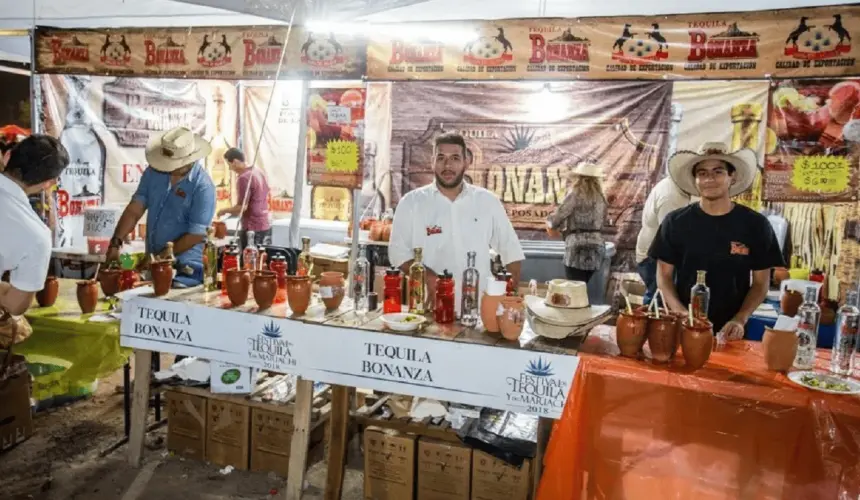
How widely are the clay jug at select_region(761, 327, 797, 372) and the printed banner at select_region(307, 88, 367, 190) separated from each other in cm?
301

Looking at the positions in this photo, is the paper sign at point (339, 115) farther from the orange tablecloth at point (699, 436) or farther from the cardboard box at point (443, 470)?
the orange tablecloth at point (699, 436)

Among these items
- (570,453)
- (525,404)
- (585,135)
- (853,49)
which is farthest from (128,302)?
(585,135)

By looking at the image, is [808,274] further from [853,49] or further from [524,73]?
[524,73]

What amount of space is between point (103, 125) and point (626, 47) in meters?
5.48

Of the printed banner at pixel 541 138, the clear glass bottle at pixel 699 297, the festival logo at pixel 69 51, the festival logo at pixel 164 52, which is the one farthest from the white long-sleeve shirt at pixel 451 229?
the festival logo at pixel 69 51

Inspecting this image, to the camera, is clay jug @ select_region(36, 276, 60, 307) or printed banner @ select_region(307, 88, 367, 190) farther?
printed banner @ select_region(307, 88, 367, 190)

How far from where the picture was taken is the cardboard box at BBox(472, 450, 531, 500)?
291 centimetres

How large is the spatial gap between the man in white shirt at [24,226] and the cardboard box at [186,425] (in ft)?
3.34

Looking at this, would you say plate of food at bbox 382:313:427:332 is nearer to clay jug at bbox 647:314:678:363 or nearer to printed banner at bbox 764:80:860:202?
clay jug at bbox 647:314:678:363

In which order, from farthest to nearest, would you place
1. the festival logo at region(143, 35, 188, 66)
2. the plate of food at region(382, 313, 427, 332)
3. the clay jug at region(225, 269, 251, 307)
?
the festival logo at region(143, 35, 188, 66) < the clay jug at region(225, 269, 251, 307) < the plate of food at region(382, 313, 427, 332)

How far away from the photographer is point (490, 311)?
2684 millimetres

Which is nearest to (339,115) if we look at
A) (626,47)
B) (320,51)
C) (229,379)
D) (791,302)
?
(320,51)

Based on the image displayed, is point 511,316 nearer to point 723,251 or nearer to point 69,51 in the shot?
point 723,251

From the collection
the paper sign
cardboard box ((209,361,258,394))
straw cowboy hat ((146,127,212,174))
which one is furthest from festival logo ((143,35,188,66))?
cardboard box ((209,361,258,394))
